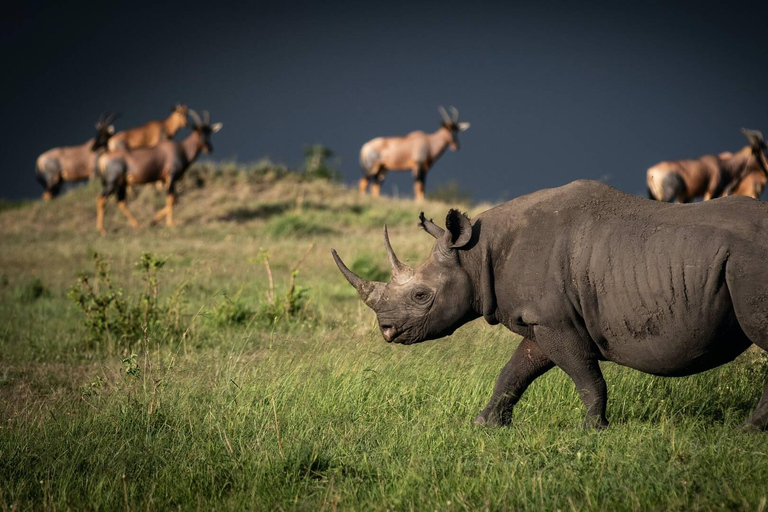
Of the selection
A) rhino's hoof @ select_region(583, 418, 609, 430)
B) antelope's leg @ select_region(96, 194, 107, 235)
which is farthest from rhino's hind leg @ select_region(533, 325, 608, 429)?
antelope's leg @ select_region(96, 194, 107, 235)

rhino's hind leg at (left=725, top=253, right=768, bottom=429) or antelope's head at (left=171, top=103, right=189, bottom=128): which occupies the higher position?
antelope's head at (left=171, top=103, right=189, bottom=128)

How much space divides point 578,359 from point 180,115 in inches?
784

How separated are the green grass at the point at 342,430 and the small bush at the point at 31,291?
2297 millimetres

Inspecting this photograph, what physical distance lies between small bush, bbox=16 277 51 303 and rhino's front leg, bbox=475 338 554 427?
8.48 m

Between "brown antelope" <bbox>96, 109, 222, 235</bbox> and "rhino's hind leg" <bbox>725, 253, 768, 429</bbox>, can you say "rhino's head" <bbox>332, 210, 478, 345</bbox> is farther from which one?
A: "brown antelope" <bbox>96, 109, 222, 235</bbox>

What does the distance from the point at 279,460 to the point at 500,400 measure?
59.8 inches

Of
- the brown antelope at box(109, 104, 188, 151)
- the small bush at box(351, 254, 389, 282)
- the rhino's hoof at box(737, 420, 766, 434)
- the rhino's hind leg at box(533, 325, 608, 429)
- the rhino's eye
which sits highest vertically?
the brown antelope at box(109, 104, 188, 151)

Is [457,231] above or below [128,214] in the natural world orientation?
above

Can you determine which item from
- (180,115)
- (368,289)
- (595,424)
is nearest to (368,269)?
(368,289)

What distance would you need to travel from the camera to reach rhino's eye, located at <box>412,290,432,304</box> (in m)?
5.54

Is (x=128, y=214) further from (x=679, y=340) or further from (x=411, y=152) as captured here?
(x=679, y=340)

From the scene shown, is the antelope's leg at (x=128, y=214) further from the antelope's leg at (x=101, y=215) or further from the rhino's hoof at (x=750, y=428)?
the rhino's hoof at (x=750, y=428)

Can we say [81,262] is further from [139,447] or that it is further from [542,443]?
[542,443]

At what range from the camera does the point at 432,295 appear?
5523mm
